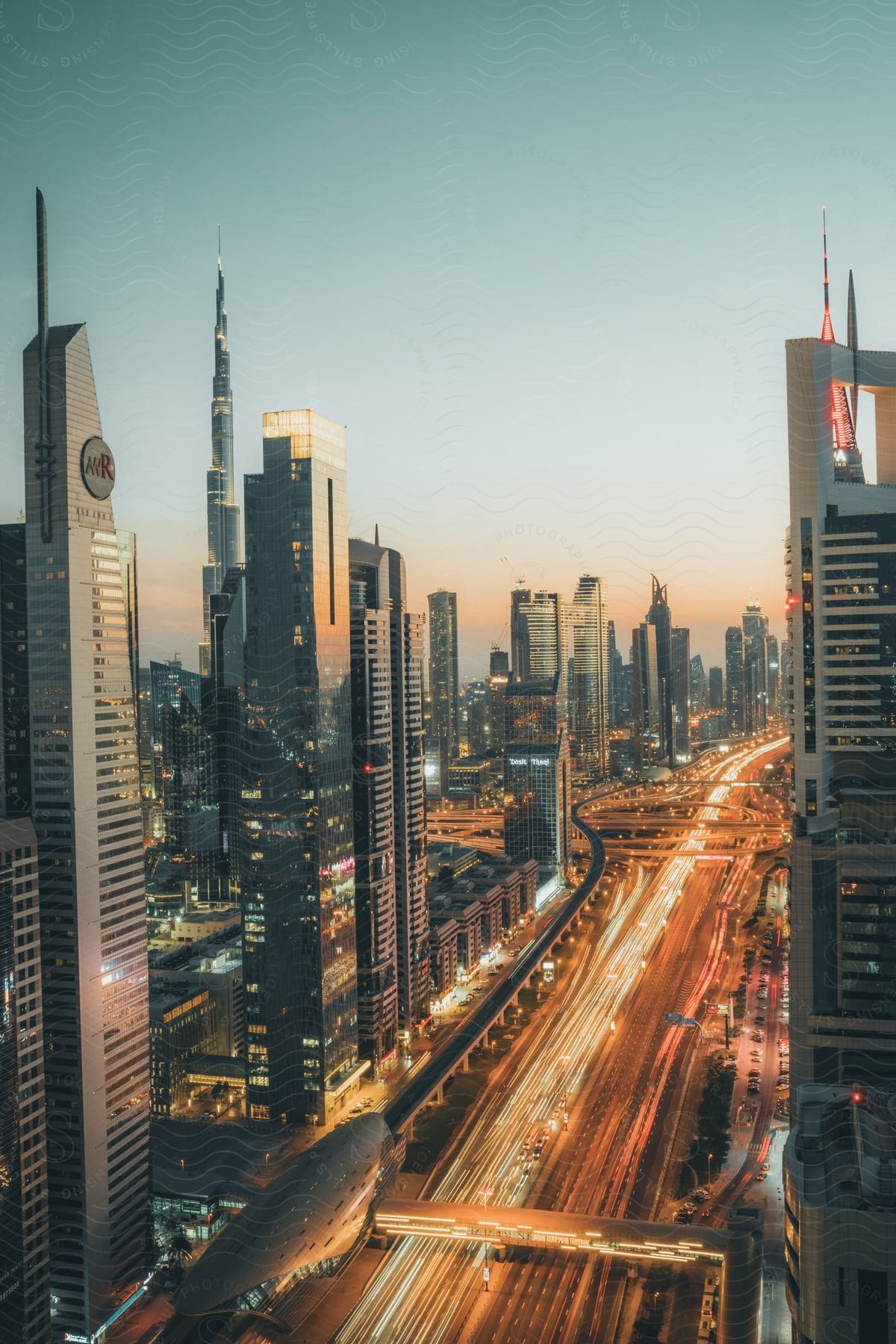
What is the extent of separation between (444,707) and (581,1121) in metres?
17.8

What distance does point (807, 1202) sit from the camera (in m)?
3.69

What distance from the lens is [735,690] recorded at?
27234 millimetres

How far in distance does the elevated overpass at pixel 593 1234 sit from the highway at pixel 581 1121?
0.14 m

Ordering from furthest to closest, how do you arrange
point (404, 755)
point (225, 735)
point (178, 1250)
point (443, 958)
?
point (225, 735), point (443, 958), point (404, 755), point (178, 1250)

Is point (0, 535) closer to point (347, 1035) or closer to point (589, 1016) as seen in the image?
point (347, 1035)

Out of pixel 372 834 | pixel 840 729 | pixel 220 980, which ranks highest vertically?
pixel 840 729

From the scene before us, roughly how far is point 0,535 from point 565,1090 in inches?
234

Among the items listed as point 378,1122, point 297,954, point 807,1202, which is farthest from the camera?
point 297,954

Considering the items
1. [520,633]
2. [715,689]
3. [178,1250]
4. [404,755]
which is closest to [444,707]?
[520,633]

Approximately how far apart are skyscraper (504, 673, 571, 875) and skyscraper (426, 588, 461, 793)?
5.66m

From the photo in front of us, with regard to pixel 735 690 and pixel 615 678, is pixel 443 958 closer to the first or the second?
pixel 615 678

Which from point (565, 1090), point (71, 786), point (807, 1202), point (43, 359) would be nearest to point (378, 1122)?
point (565, 1090)

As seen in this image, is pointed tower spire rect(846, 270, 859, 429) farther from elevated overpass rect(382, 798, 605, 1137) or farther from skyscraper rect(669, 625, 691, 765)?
skyscraper rect(669, 625, 691, 765)

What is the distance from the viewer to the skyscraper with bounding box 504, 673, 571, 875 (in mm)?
15188
